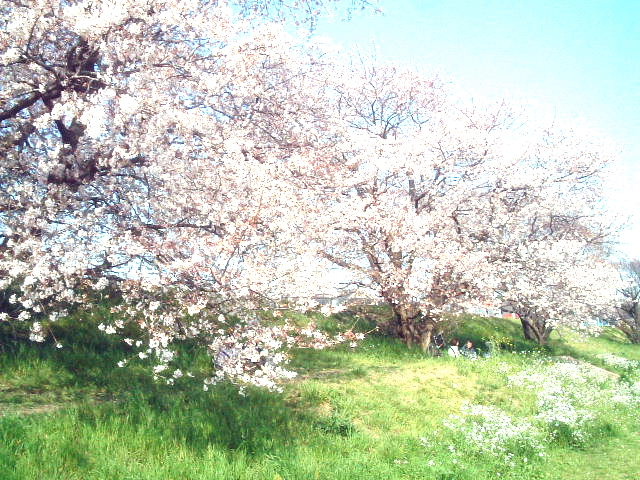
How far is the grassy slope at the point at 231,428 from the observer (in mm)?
6426

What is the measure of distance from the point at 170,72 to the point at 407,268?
9692 millimetres

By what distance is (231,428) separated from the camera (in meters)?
7.92

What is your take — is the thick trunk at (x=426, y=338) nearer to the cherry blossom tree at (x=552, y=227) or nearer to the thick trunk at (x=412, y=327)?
the thick trunk at (x=412, y=327)

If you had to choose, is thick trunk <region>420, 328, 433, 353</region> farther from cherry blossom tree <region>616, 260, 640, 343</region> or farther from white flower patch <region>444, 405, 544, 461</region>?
cherry blossom tree <region>616, 260, 640, 343</region>

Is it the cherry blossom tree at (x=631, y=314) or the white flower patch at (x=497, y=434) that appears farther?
the cherry blossom tree at (x=631, y=314)

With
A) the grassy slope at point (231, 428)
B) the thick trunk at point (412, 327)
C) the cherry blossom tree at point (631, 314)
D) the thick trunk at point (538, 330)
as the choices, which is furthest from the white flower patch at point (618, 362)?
the cherry blossom tree at point (631, 314)

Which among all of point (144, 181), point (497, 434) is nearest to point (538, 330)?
point (497, 434)

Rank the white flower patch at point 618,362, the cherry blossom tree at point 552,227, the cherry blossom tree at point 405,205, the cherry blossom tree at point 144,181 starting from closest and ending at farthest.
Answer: the cherry blossom tree at point 144,181, the cherry blossom tree at point 405,205, the cherry blossom tree at point 552,227, the white flower patch at point 618,362

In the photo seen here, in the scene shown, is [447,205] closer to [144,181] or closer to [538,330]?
[144,181]

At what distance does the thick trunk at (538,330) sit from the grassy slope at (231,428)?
1463 cm

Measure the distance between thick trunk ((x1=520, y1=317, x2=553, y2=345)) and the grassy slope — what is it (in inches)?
576

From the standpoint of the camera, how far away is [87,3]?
7.66 m

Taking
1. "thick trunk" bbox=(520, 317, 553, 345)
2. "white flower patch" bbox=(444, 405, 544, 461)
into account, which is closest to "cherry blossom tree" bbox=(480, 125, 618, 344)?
"thick trunk" bbox=(520, 317, 553, 345)

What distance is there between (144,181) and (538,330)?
22618 mm
